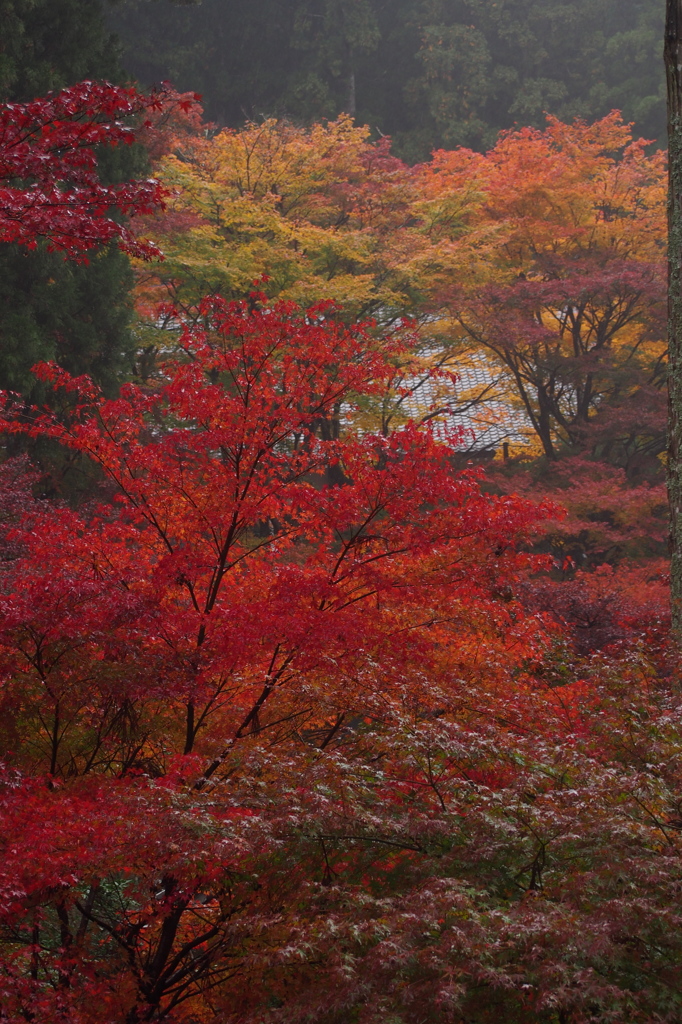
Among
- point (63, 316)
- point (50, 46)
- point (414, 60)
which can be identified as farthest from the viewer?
point (414, 60)

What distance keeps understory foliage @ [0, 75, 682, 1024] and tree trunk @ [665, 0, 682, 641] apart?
930 millimetres

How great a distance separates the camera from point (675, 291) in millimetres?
6816

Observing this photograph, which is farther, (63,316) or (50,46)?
(63,316)

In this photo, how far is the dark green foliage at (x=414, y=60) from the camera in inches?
1086

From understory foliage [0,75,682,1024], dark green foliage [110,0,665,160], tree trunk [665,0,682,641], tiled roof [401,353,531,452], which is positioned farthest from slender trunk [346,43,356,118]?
tree trunk [665,0,682,641]

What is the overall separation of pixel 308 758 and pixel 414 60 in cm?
2952

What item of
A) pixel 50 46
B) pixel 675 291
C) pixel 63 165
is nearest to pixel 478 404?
pixel 50 46

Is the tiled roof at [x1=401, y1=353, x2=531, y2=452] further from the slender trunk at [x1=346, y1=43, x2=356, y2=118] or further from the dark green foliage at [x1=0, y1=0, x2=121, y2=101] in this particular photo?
the slender trunk at [x1=346, y1=43, x2=356, y2=118]

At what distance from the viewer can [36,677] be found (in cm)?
569

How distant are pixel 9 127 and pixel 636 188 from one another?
1562cm

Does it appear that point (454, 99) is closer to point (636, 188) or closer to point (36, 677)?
point (636, 188)

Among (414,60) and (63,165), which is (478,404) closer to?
(414,60)

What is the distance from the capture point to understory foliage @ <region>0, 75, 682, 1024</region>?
10.5 feet

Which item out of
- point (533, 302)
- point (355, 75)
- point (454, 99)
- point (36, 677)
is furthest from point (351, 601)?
point (355, 75)
